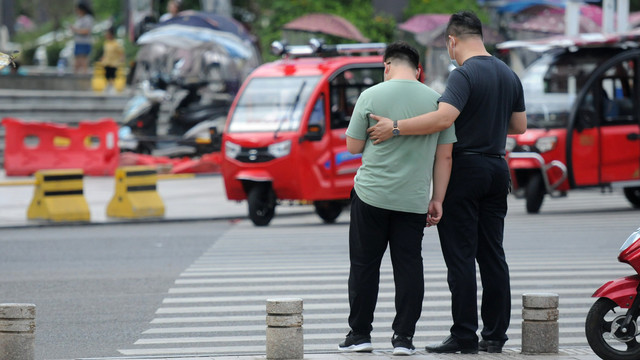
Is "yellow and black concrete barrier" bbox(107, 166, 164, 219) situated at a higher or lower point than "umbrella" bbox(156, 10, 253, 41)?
lower

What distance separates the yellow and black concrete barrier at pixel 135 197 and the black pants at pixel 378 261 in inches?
429

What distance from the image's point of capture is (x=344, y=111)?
655 inches

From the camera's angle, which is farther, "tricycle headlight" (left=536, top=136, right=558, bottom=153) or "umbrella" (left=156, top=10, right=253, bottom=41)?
"umbrella" (left=156, top=10, right=253, bottom=41)

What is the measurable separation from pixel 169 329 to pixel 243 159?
769 cm

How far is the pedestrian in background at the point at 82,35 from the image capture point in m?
32.7

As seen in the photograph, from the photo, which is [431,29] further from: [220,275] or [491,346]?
[491,346]

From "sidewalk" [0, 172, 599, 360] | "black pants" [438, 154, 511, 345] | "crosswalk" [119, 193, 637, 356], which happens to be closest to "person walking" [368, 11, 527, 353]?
"black pants" [438, 154, 511, 345]

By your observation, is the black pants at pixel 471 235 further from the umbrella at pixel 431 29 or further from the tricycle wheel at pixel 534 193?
the umbrella at pixel 431 29

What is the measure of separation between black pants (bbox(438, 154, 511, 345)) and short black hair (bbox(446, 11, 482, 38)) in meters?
0.69

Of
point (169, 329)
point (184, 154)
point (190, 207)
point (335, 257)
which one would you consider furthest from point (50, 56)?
point (169, 329)

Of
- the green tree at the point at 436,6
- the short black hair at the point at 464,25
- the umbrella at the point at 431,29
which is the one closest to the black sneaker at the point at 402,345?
the short black hair at the point at 464,25

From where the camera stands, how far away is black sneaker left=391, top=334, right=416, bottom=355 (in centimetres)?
688

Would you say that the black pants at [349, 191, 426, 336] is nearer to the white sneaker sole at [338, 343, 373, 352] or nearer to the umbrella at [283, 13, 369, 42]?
the white sneaker sole at [338, 343, 373, 352]

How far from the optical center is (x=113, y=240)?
14844 millimetres
